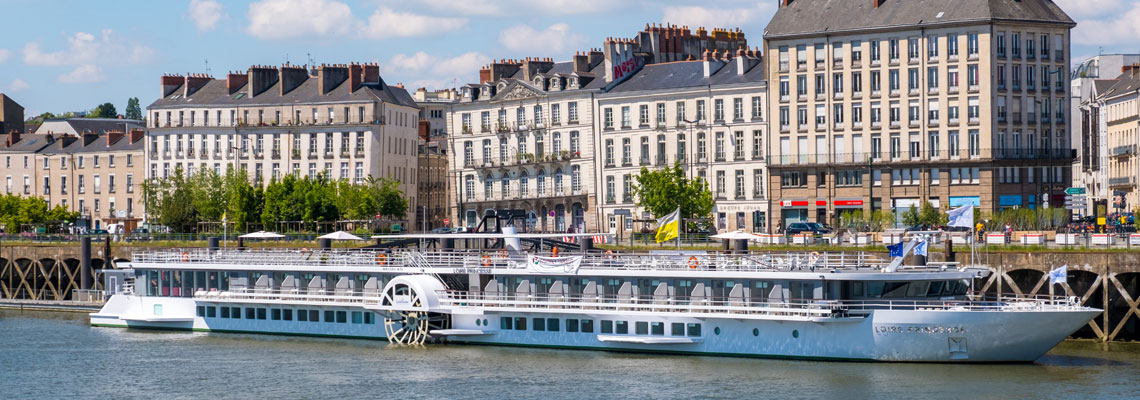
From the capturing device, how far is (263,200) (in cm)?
10356

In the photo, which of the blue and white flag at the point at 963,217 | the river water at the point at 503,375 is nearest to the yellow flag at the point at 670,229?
the river water at the point at 503,375

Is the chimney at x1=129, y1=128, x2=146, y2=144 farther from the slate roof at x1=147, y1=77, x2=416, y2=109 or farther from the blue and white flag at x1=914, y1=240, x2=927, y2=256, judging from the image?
the blue and white flag at x1=914, y1=240, x2=927, y2=256

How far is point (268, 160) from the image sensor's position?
116 metres

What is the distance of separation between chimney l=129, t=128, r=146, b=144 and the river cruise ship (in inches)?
2362

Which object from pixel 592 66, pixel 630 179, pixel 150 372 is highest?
pixel 592 66

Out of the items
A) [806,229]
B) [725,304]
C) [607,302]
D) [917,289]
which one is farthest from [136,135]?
[917,289]

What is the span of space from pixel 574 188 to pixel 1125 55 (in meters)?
48.8

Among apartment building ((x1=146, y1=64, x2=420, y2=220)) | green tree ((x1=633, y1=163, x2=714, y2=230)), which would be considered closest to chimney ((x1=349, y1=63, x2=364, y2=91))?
apartment building ((x1=146, y1=64, x2=420, y2=220))

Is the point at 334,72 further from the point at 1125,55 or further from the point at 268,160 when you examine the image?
the point at 1125,55

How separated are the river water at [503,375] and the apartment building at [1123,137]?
47875 mm

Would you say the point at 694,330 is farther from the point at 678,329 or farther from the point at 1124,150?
the point at 1124,150

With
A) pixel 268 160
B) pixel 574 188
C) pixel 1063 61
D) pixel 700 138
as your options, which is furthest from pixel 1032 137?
pixel 268 160

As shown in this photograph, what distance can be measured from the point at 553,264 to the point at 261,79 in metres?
63.9

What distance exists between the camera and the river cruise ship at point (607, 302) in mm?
50500
